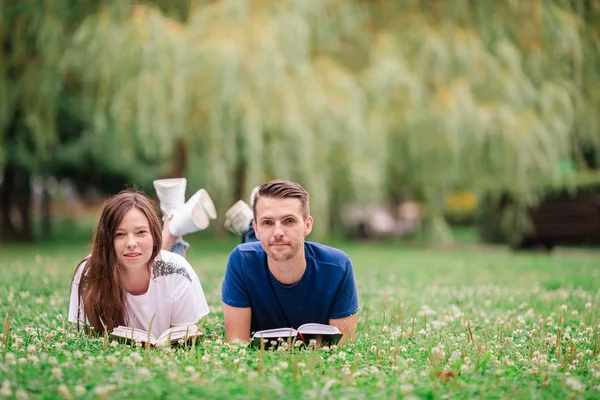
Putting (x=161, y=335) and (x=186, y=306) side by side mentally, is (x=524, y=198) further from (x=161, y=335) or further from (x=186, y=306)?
(x=161, y=335)

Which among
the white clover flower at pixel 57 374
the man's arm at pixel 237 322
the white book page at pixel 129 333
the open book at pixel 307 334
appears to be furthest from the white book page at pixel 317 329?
the white clover flower at pixel 57 374

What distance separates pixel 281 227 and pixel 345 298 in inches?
25.7

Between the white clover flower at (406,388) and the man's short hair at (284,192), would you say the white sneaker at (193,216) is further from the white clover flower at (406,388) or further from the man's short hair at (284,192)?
the white clover flower at (406,388)

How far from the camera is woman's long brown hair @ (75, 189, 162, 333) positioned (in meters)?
3.87

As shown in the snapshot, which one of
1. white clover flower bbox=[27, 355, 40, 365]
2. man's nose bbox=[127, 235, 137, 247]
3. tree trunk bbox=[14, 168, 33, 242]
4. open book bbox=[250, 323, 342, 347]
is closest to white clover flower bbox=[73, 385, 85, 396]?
white clover flower bbox=[27, 355, 40, 365]

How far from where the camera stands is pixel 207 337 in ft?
13.5

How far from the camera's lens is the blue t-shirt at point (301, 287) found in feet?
12.7

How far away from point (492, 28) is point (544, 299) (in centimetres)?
818

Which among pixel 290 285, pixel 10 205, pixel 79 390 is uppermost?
pixel 10 205

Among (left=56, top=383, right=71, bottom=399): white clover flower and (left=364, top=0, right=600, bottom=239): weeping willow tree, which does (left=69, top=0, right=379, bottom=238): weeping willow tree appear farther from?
(left=56, top=383, right=71, bottom=399): white clover flower

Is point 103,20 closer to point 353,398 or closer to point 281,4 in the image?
point 281,4

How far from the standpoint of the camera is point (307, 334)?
3.73 metres

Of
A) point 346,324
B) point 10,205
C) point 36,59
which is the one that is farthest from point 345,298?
point 10,205

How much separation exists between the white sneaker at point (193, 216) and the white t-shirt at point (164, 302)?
910mm
